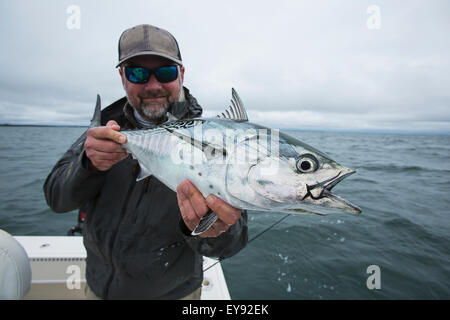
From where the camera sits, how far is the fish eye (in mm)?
1441

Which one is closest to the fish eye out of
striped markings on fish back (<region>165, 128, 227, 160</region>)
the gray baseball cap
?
striped markings on fish back (<region>165, 128, 227, 160</region>)

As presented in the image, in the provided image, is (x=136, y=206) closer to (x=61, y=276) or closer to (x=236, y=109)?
(x=236, y=109)

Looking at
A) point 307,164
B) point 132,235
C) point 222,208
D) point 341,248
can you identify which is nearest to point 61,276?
point 132,235

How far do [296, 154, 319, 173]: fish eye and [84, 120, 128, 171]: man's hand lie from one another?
1.34m

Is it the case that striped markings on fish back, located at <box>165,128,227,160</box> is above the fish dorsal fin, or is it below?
below

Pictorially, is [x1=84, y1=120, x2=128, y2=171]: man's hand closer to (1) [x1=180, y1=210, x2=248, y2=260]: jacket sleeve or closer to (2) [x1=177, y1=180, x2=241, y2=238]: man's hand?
(2) [x1=177, y1=180, x2=241, y2=238]: man's hand

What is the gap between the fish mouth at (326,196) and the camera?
1.29 metres

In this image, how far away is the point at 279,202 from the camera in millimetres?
1431

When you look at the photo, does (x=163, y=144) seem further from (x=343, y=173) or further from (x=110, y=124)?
(x=343, y=173)

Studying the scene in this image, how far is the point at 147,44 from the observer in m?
2.56

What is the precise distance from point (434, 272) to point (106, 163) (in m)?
7.24

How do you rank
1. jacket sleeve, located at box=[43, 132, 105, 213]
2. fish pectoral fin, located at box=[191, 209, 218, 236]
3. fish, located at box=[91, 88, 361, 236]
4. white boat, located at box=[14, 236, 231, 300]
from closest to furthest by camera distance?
fish, located at box=[91, 88, 361, 236] → fish pectoral fin, located at box=[191, 209, 218, 236] → jacket sleeve, located at box=[43, 132, 105, 213] → white boat, located at box=[14, 236, 231, 300]
